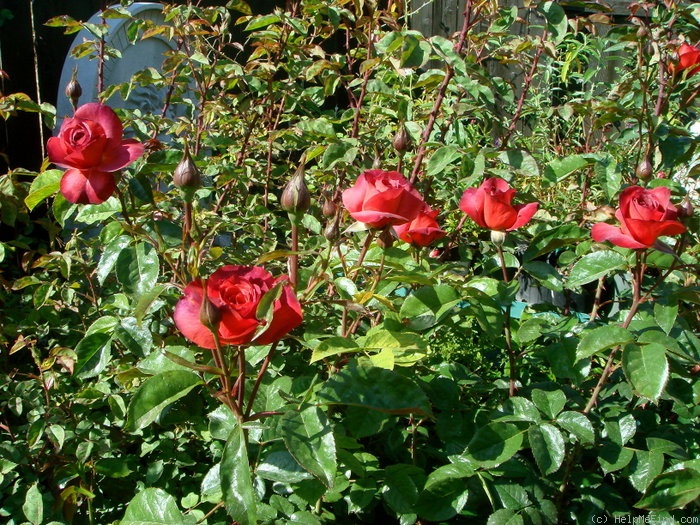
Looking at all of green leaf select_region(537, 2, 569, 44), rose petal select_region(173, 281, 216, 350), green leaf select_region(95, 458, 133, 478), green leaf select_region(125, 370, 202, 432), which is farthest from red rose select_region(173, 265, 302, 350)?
green leaf select_region(537, 2, 569, 44)

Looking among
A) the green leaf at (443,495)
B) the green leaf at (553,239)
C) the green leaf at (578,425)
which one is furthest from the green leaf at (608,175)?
the green leaf at (443,495)

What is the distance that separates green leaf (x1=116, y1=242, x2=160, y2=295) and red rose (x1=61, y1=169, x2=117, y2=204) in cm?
10

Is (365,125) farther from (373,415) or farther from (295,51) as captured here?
(373,415)

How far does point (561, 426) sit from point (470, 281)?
256 millimetres

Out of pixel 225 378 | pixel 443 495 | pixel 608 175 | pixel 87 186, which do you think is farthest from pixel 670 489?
pixel 87 186

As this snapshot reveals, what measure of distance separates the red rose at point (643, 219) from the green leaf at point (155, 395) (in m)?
0.61

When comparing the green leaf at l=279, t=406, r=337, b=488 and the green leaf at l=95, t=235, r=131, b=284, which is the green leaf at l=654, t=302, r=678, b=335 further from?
the green leaf at l=95, t=235, r=131, b=284

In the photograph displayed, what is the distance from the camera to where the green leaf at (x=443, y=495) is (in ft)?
3.33

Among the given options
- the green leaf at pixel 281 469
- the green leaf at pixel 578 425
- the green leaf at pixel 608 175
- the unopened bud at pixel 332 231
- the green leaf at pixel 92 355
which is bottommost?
the green leaf at pixel 578 425

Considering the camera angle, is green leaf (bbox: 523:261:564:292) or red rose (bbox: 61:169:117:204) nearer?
red rose (bbox: 61:169:117:204)

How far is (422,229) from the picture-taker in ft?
3.54

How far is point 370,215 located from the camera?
90cm

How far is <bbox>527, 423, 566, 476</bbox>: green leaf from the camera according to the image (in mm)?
976

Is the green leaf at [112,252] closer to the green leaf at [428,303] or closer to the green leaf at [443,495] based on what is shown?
the green leaf at [428,303]
